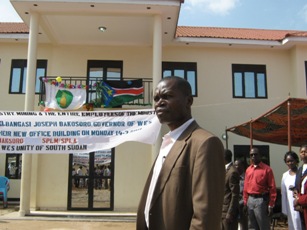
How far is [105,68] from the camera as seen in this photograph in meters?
13.0

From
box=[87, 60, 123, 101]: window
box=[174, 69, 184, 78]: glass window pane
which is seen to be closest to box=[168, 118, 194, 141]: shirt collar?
box=[87, 60, 123, 101]: window

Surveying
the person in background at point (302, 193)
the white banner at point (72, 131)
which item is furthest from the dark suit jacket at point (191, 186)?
the white banner at point (72, 131)

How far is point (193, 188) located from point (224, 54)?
485 inches

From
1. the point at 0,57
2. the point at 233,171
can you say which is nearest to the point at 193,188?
the point at 233,171

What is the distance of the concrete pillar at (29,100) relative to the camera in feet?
33.3

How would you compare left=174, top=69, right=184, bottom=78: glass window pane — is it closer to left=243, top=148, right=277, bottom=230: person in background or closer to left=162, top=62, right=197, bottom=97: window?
left=162, top=62, right=197, bottom=97: window

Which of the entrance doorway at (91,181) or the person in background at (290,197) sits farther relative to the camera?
the entrance doorway at (91,181)

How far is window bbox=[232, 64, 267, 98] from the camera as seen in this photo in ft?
44.1

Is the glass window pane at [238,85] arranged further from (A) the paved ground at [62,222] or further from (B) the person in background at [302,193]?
(B) the person in background at [302,193]

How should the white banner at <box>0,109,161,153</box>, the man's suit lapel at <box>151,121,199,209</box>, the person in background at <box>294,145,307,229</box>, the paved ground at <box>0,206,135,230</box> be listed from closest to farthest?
the man's suit lapel at <box>151,121,199,209</box> < the person in background at <box>294,145,307,229</box> < the paved ground at <box>0,206,135,230</box> < the white banner at <box>0,109,161,153</box>

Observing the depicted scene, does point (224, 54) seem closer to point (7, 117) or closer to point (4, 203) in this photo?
point (7, 117)

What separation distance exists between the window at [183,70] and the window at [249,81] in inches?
61.2

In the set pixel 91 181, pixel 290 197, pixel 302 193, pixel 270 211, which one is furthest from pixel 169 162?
pixel 91 181

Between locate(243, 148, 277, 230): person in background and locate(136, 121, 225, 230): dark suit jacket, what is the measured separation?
4.67 meters
